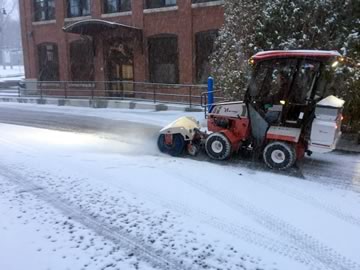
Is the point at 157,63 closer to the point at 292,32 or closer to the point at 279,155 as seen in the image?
the point at 292,32

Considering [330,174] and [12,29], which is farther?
[12,29]

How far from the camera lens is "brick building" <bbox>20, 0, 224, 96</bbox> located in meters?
18.1

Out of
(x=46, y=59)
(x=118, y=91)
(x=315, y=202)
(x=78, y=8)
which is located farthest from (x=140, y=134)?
(x=46, y=59)

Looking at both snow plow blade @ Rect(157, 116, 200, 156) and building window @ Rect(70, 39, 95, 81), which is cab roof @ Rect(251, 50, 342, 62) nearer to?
snow plow blade @ Rect(157, 116, 200, 156)

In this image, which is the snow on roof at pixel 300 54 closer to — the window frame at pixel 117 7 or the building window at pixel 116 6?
the window frame at pixel 117 7

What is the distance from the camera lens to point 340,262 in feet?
13.4

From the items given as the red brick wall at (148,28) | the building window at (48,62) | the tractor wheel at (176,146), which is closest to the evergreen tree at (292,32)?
the tractor wheel at (176,146)

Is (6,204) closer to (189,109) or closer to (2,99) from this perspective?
(189,109)

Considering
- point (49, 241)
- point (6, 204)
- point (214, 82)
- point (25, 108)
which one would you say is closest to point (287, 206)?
point (49, 241)

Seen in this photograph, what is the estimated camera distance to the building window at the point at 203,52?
702 inches

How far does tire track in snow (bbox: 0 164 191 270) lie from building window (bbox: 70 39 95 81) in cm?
1652

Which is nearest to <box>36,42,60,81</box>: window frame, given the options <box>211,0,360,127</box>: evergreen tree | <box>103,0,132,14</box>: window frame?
<box>103,0,132,14</box>: window frame

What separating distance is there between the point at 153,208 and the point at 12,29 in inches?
3566

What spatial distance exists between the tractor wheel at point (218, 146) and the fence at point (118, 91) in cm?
875
